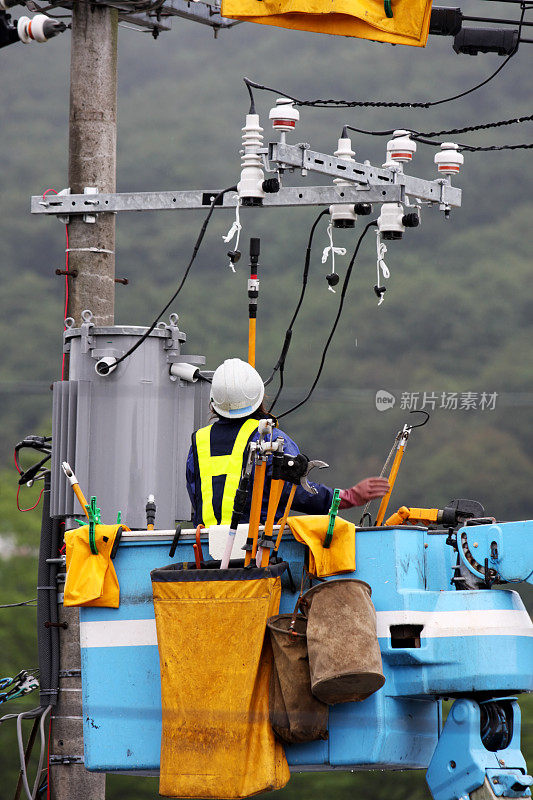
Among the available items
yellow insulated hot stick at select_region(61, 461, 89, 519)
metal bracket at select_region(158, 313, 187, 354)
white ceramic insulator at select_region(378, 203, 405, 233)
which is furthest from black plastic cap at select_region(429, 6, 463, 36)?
yellow insulated hot stick at select_region(61, 461, 89, 519)

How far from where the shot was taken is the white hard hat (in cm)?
614

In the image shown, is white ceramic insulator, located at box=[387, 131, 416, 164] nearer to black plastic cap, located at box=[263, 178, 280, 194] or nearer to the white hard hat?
black plastic cap, located at box=[263, 178, 280, 194]

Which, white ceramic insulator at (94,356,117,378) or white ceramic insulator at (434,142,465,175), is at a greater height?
white ceramic insulator at (434,142,465,175)

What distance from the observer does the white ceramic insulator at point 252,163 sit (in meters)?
7.31

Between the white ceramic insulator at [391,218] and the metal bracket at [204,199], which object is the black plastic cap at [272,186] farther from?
the white ceramic insulator at [391,218]

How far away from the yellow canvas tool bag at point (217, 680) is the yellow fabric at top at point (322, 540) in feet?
0.50

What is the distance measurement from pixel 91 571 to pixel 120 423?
2236 mm

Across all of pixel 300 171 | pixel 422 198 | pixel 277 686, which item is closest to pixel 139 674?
pixel 277 686

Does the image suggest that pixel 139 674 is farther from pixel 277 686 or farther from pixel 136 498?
pixel 136 498

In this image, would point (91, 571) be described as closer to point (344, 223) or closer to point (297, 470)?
point (297, 470)

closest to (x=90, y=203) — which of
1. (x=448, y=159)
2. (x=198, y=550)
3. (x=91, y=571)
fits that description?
(x=448, y=159)

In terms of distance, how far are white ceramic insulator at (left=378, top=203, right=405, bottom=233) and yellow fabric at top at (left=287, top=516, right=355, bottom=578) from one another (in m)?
2.76

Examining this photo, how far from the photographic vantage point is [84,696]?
596 centimetres

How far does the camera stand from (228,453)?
6.11m
